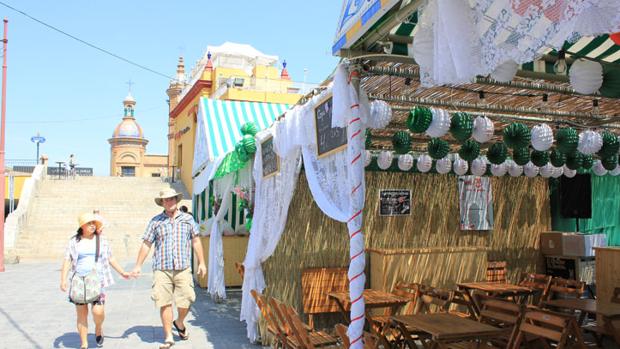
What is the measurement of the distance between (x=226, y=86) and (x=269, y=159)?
14.0m

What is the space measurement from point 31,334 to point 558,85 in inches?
244

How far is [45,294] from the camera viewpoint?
9.00 meters

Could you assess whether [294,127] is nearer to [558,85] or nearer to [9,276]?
[558,85]

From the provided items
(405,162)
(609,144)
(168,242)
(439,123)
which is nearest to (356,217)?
(439,123)

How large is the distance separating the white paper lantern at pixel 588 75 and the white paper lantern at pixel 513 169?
475cm

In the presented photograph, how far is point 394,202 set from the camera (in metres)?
7.81

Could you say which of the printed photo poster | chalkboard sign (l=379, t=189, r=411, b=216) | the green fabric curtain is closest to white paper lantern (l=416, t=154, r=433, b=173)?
chalkboard sign (l=379, t=189, r=411, b=216)

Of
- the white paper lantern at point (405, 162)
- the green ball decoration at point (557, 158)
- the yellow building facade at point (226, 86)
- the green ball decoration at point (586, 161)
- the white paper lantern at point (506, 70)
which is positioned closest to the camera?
the white paper lantern at point (506, 70)

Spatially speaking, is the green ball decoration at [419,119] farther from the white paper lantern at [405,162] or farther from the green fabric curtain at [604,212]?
the green fabric curtain at [604,212]

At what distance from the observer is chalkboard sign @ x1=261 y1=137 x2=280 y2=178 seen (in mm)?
5594

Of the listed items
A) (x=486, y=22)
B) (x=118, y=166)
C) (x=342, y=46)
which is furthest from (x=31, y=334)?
(x=118, y=166)

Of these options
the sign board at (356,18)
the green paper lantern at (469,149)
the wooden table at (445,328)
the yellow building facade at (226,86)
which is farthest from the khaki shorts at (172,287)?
the yellow building facade at (226,86)

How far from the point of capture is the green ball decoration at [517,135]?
5102 mm

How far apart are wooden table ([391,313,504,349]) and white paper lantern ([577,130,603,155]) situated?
2213 millimetres
